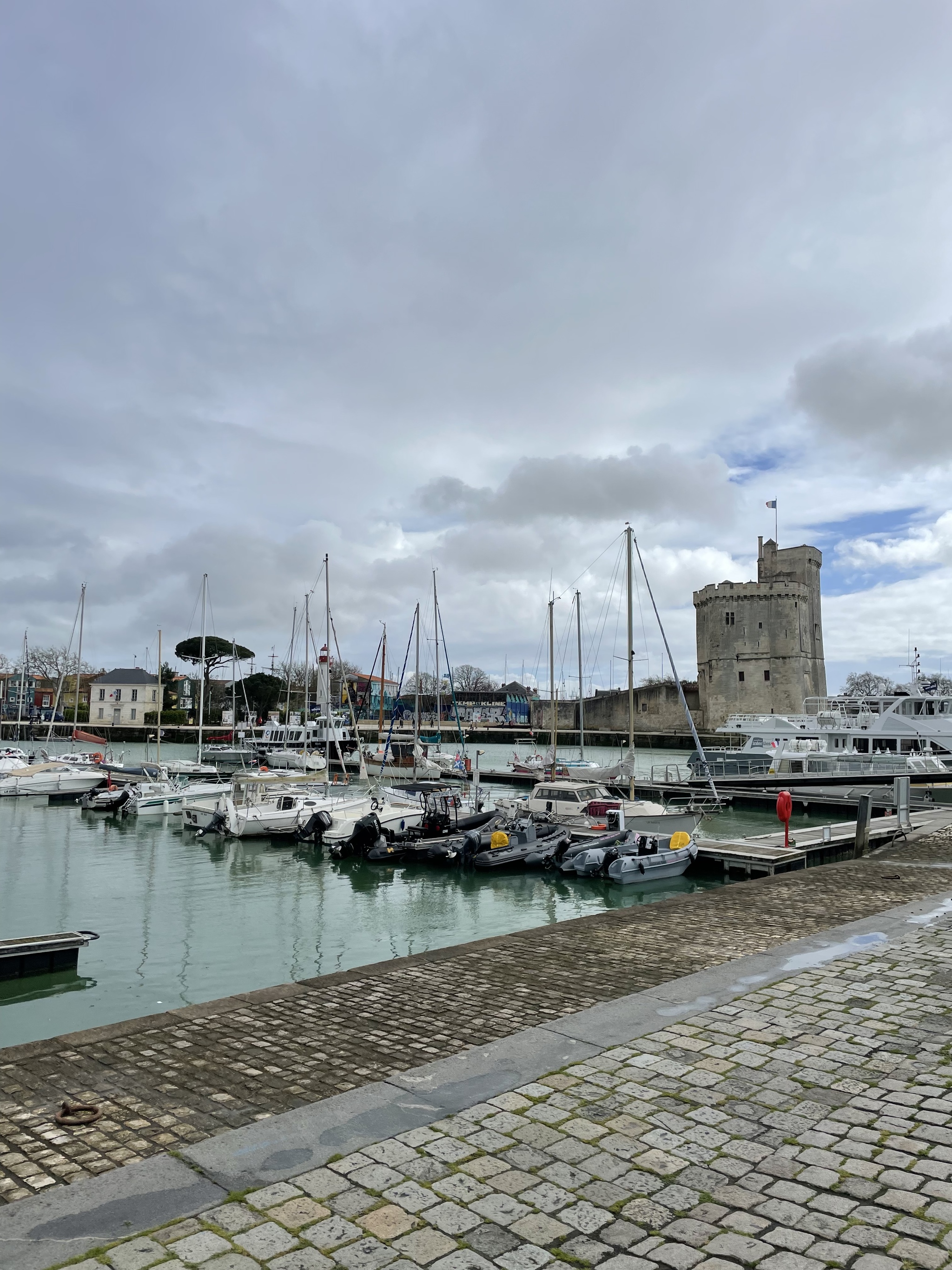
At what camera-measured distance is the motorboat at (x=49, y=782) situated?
3797cm

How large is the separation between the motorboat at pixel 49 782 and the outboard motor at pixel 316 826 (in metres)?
16.9

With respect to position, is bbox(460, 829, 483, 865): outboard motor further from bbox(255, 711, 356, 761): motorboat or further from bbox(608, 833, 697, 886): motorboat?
bbox(255, 711, 356, 761): motorboat

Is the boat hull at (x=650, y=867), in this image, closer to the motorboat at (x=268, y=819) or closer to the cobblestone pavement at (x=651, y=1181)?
the motorboat at (x=268, y=819)

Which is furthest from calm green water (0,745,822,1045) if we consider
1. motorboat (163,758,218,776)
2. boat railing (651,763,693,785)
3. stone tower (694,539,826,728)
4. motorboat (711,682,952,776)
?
stone tower (694,539,826,728)

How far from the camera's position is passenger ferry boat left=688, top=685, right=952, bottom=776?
39.8 m

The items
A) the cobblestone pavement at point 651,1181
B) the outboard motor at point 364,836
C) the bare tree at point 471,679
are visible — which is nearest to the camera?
the cobblestone pavement at point 651,1181

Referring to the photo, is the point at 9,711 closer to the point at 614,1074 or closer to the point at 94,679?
the point at 94,679

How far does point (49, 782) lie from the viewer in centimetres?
3816

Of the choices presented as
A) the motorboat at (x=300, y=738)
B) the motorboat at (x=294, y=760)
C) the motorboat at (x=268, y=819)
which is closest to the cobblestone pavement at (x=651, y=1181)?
the motorboat at (x=268, y=819)

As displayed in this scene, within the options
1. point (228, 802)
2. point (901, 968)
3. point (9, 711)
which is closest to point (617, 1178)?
point (901, 968)

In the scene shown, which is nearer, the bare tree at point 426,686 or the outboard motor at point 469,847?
the outboard motor at point 469,847

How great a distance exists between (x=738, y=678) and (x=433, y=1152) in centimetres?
8417

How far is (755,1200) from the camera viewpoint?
405cm

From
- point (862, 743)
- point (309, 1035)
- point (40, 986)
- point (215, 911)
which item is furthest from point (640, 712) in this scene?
point (309, 1035)
